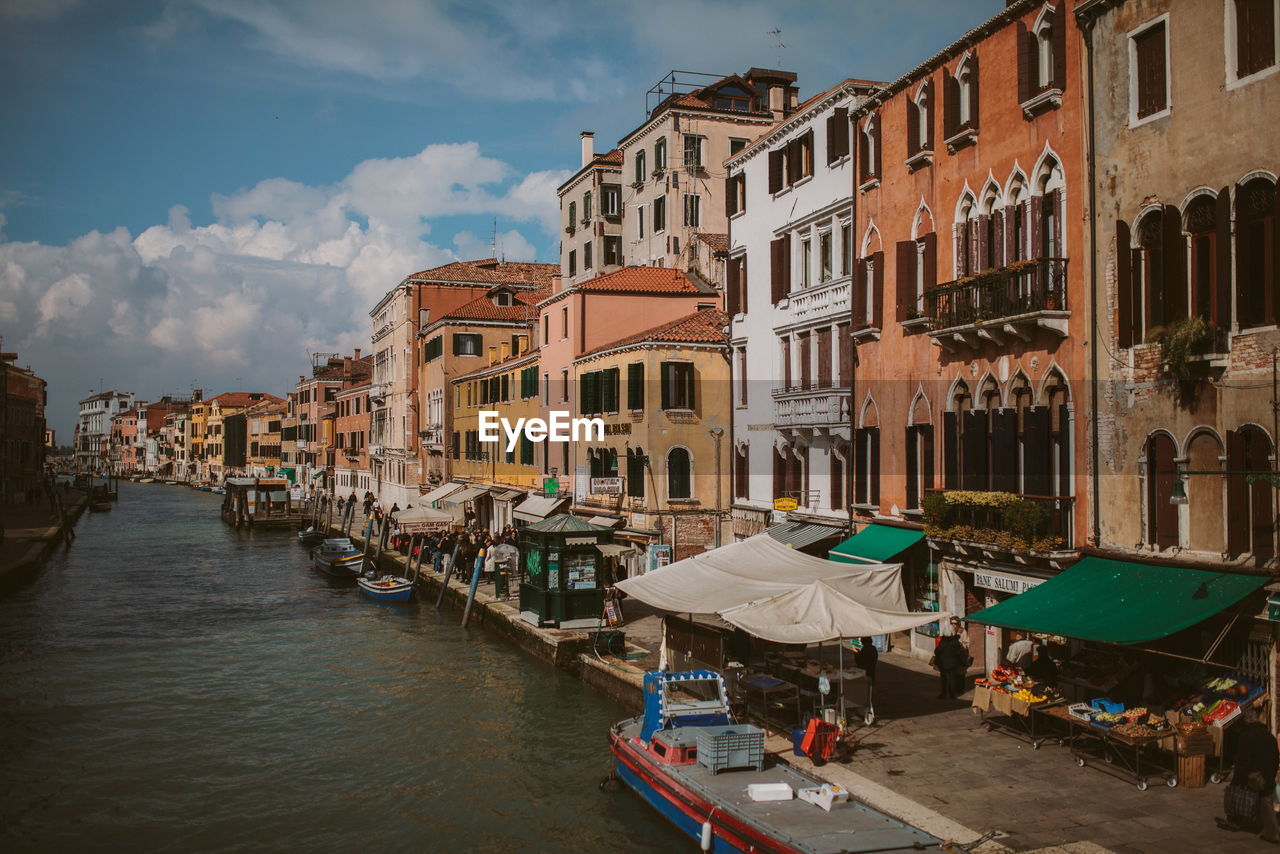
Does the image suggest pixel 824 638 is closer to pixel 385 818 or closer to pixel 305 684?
pixel 385 818

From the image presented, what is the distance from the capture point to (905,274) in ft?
69.9

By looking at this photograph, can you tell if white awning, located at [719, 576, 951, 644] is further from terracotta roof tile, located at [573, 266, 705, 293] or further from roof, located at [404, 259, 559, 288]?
roof, located at [404, 259, 559, 288]

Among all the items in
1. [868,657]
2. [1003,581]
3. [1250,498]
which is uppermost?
[1250,498]

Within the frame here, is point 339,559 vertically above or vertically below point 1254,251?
below

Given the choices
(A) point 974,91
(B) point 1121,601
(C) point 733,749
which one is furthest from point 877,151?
(C) point 733,749

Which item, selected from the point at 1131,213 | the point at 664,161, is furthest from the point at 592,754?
the point at 664,161

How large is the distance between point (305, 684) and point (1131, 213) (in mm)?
20509

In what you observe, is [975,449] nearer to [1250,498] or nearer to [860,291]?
[860,291]

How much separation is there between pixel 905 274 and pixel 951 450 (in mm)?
3825

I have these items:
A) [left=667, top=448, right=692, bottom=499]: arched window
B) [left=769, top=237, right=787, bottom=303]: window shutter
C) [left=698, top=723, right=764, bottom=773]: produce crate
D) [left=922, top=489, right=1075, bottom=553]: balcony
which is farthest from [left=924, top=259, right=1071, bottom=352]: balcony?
[left=667, top=448, right=692, bottom=499]: arched window

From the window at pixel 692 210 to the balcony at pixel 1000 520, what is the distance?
24879mm

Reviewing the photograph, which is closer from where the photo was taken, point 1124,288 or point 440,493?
point 1124,288

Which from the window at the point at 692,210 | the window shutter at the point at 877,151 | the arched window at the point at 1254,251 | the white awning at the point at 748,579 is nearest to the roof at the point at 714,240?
the window at the point at 692,210

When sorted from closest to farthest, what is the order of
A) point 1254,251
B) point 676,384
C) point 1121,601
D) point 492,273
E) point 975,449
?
point 1254,251
point 1121,601
point 975,449
point 676,384
point 492,273
